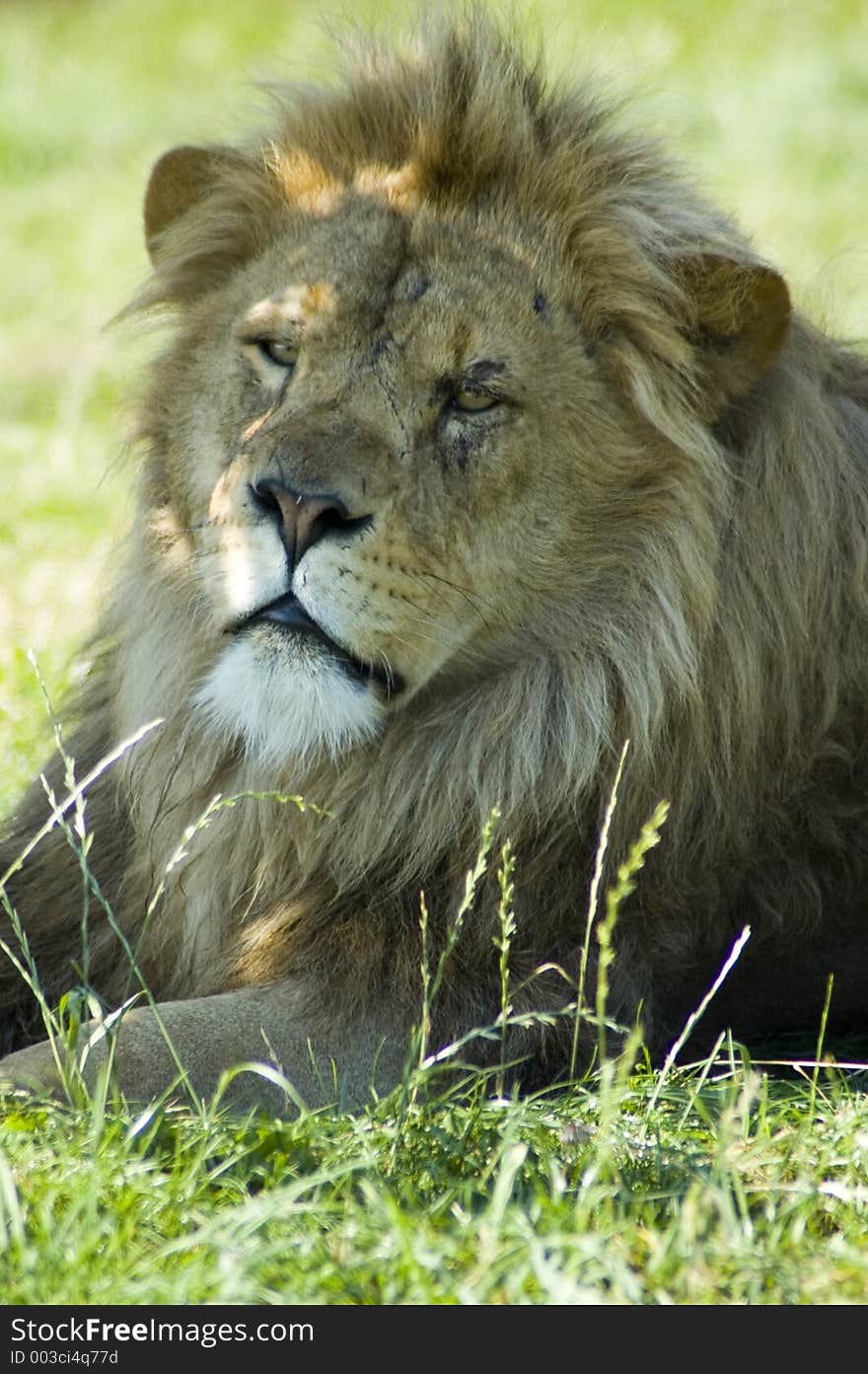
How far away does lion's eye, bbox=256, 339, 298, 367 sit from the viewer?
3920 mm

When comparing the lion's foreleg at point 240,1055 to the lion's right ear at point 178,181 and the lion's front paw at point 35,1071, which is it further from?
the lion's right ear at point 178,181

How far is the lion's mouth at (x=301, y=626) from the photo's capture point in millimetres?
3600

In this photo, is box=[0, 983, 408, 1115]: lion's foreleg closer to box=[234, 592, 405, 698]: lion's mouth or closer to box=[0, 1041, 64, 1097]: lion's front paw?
box=[0, 1041, 64, 1097]: lion's front paw

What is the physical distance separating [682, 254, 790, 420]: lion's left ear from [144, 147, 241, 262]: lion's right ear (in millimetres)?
1102

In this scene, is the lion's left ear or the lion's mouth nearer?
the lion's mouth

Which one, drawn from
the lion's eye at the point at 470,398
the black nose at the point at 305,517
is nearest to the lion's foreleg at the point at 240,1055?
the black nose at the point at 305,517

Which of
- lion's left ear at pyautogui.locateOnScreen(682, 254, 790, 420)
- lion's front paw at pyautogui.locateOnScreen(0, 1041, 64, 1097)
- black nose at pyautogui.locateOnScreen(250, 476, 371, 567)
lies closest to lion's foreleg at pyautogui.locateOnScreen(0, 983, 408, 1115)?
lion's front paw at pyautogui.locateOnScreen(0, 1041, 64, 1097)

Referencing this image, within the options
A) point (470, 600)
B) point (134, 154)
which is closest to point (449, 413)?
point (470, 600)

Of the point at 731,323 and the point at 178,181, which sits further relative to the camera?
the point at 178,181

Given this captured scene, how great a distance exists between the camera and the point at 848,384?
14.0ft

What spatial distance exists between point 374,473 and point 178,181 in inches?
46.5

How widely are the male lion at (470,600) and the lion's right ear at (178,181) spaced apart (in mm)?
80

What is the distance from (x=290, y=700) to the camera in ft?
12.1

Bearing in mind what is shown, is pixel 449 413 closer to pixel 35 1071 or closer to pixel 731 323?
pixel 731 323
